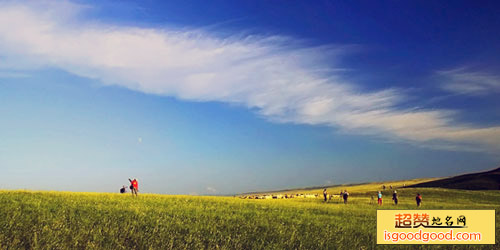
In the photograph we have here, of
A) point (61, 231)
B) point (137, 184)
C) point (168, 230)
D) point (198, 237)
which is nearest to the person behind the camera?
point (61, 231)

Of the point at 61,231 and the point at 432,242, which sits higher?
the point at 61,231

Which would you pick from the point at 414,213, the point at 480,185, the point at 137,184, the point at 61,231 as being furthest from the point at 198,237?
the point at 480,185

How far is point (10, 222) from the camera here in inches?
367

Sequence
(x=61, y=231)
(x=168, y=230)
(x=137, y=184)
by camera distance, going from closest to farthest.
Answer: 1. (x=61, y=231)
2. (x=168, y=230)
3. (x=137, y=184)

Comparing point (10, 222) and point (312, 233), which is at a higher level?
point (10, 222)

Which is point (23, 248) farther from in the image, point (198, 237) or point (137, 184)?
point (137, 184)

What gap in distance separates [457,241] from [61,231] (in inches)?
525

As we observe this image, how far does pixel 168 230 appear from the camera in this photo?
11289mm

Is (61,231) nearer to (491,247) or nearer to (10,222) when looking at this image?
(10,222)

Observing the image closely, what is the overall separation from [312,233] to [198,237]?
485 cm

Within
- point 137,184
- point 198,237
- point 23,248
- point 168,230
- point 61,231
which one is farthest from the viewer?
point 137,184

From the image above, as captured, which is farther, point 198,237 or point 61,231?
point 198,237

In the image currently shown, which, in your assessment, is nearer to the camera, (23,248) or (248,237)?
(23,248)

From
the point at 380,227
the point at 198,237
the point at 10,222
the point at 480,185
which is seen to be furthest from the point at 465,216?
the point at 480,185
